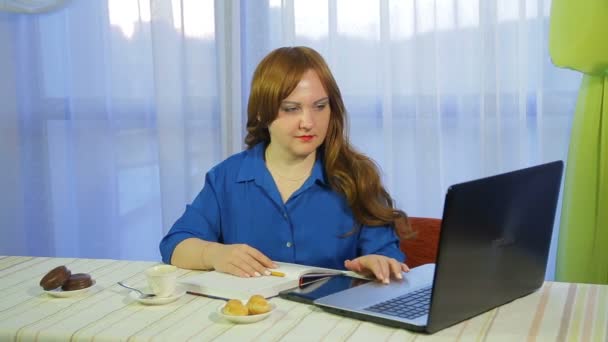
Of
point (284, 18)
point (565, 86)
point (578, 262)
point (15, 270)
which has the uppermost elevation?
point (284, 18)

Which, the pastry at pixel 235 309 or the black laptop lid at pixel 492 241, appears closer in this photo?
the black laptop lid at pixel 492 241

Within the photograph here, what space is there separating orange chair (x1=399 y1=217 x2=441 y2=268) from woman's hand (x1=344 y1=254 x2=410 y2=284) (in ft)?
1.12

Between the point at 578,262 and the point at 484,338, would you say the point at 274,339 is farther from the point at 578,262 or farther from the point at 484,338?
the point at 578,262

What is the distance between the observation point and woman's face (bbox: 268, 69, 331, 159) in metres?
1.93

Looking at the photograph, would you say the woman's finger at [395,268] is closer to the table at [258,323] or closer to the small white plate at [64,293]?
the table at [258,323]

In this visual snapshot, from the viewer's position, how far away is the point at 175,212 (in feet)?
11.1

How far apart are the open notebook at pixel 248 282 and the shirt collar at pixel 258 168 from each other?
31 cm

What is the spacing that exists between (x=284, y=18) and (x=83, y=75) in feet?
2.93

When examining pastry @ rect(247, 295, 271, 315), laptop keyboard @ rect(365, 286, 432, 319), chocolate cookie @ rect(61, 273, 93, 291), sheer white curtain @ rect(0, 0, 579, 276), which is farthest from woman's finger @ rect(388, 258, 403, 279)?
sheer white curtain @ rect(0, 0, 579, 276)

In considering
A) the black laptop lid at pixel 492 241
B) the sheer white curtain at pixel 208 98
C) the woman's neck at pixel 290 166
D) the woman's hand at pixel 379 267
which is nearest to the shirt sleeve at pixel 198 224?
the woman's neck at pixel 290 166

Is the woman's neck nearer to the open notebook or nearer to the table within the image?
the open notebook

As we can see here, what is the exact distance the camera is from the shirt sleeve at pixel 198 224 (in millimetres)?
1948

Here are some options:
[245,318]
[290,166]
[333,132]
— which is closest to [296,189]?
[290,166]

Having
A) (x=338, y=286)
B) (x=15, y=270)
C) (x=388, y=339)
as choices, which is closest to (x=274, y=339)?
(x=388, y=339)
